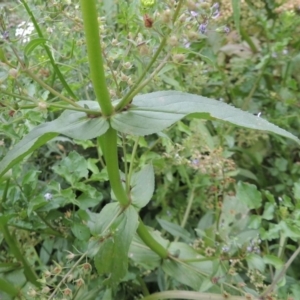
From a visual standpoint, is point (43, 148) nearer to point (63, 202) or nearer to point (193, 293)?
point (63, 202)

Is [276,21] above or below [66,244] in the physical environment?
above

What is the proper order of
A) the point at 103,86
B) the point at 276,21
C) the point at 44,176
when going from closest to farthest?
the point at 103,86, the point at 44,176, the point at 276,21

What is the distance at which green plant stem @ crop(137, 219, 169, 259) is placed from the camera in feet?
2.32

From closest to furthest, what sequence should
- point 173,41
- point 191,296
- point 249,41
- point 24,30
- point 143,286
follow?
point 173,41 → point 24,30 → point 191,296 → point 143,286 → point 249,41

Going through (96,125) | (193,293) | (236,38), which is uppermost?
(96,125)

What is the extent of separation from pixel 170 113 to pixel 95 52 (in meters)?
0.10

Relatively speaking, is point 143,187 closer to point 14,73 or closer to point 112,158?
point 112,158

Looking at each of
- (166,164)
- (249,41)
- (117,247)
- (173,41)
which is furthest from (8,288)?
(249,41)

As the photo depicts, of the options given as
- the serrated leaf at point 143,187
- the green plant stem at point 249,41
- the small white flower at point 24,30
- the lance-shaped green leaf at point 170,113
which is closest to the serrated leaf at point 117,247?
the serrated leaf at point 143,187

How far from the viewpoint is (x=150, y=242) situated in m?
0.73

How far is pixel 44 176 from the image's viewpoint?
3.12 feet

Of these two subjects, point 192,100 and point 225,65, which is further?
point 225,65

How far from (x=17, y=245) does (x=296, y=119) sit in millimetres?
573

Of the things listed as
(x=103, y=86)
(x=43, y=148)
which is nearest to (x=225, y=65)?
(x=43, y=148)
